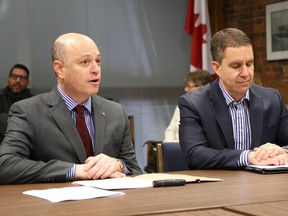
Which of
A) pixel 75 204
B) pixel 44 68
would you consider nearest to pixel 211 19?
pixel 44 68

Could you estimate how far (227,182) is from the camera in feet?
6.27

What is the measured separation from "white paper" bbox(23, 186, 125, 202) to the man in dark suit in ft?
2.85

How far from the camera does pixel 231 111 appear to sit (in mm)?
2646

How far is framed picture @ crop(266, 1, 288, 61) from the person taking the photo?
553 centimetres

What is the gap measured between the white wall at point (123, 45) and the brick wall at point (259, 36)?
70 cm

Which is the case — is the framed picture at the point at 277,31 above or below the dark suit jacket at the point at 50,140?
above

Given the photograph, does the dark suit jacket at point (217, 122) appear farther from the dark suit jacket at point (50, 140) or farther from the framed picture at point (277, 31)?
the framed picture at point (277, 31)

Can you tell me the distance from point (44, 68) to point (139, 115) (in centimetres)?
132

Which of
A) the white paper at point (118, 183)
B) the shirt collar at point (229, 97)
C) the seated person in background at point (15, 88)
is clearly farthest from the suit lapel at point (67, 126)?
the seated person in background at point (15, 88)

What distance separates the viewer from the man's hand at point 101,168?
80.5 inches

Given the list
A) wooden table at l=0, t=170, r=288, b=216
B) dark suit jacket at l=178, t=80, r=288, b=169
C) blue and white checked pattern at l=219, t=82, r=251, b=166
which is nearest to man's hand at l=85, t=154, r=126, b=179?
wooden table at l=0, t=170, r=288, b=216

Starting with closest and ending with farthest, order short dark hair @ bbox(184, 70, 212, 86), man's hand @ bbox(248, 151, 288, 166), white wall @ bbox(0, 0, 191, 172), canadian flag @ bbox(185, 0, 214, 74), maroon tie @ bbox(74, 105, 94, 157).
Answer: man's hand @ bbox(248, 151, 288, 166) → maroon tie @ bbox(74, 105, 94, 157) → short dark hair @ bbox(184, 70, 212, 86) → white wall @ bbox(0, 0, 191, 172) → canadian flag @ bbox(185, 0, 214, 74)

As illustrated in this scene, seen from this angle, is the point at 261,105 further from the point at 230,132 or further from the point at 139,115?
the point at 139,115

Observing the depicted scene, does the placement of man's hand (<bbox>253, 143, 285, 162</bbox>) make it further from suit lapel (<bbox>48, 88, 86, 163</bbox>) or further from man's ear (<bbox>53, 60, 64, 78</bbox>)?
man's ear (<bbox>53, 60, 64, 78</bbox>)
